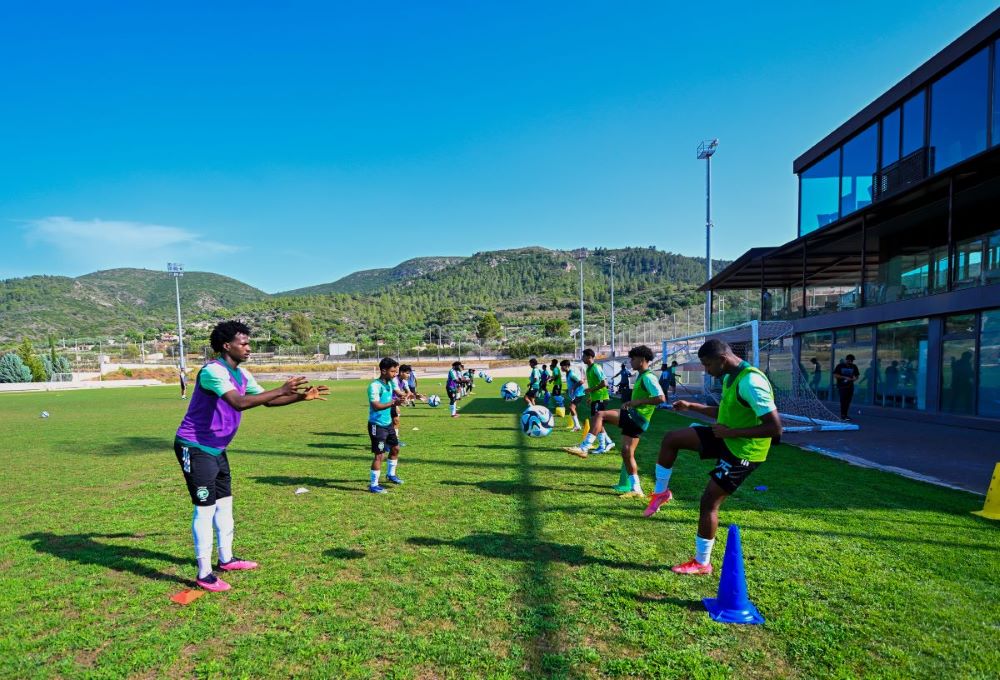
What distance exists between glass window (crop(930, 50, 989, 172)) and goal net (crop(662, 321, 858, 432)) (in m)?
6.71

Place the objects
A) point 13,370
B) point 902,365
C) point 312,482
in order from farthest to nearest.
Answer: point 13,370
point 902,365
point 312,482

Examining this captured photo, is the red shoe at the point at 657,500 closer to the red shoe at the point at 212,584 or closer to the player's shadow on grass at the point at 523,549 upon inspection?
the player's shadow on grass at the point at 523,549

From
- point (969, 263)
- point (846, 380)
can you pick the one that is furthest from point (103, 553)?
point (969, 263)

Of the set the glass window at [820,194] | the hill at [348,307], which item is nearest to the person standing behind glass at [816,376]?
the glass window at [820,194]

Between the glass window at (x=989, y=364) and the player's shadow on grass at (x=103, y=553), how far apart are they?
Answer: 17502 mm

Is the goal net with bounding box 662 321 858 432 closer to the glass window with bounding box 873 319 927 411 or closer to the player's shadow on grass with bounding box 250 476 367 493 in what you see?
the glass window with bounding box 873 319 927 411

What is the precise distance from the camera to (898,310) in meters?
15.6

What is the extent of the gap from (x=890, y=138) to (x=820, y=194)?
3.71m

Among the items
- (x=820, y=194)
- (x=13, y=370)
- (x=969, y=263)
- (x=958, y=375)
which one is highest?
(x=820, y=194)

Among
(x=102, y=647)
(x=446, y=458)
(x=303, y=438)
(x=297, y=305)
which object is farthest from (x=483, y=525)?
(x=297, y=305)

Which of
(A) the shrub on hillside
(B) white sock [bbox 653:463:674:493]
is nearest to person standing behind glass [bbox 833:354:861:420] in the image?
(B) white sock [bbox 653:463:674:493]

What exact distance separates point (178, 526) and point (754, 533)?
6682 mm

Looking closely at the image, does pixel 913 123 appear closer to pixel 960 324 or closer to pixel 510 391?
pixel 960 324

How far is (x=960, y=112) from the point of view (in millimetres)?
14430
